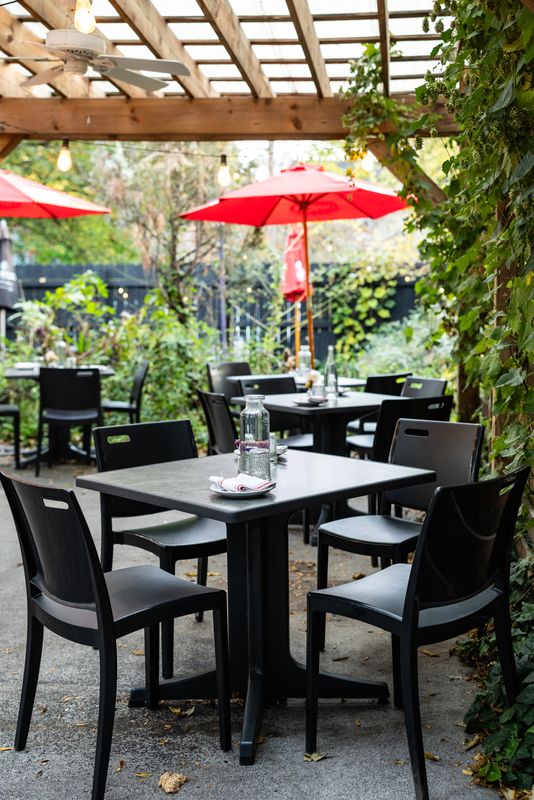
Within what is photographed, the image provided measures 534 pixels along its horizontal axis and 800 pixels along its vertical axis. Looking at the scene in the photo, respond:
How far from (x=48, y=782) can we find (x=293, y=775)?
677 mm

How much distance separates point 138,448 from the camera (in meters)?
3.72

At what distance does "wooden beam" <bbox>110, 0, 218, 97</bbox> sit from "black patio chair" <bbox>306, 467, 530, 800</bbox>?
3670 millimetres

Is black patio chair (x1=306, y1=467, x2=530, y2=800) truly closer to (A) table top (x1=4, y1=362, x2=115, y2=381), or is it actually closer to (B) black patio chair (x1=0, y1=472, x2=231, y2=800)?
Result: (B) black patio chair (x1=0, y1=472, x2=231, y2=800)

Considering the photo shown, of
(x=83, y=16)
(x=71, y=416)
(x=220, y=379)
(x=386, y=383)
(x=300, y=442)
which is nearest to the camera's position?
(x=83, y=16)

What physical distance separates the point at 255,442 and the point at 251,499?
13.6 inches

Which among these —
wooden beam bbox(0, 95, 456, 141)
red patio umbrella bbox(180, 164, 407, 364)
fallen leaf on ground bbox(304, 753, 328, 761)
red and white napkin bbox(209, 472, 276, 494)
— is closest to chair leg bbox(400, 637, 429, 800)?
fallen leaf on ground bbox(304, 753, 328, 761)

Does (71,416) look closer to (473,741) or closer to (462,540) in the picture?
(473,741)

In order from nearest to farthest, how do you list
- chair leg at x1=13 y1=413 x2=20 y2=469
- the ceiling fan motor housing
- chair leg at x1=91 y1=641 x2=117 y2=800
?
1. chair leg at x1=91 y1=641 x2=117 y2=800
2. the ceiling fan motor housing
3. chair leg at x1=13 y1=413 x2=20 y2=469

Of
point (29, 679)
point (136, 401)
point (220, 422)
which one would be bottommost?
point (29, 679)

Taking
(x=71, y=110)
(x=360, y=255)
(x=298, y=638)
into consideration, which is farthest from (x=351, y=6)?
(x=360, y=255)

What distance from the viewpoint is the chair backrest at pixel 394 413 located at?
15.2 feet

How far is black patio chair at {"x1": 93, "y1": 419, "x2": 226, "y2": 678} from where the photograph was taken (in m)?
3.28

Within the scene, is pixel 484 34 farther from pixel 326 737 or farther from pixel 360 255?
pixel 360 255

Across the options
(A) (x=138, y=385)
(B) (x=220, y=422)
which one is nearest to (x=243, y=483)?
(B) (x=220, y=422)
